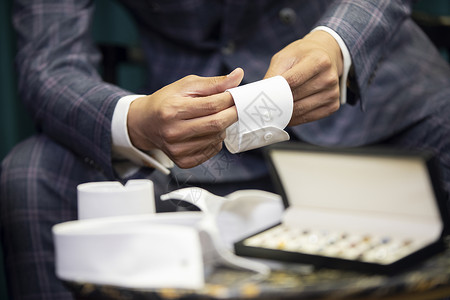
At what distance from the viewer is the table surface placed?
0.28 m

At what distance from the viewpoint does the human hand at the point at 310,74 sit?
358 mm

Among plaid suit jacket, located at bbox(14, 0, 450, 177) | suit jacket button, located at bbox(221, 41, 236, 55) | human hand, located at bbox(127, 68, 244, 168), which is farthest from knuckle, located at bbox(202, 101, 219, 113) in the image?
A: suit jacket button, located at bbox(221, 41, 236, 55)

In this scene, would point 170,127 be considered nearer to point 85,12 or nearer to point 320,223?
point 320,223

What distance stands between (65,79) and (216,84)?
0.25 metres

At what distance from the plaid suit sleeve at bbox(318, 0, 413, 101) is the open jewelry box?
7cm

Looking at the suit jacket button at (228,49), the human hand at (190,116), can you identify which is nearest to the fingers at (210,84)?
the human hand at (190,116)

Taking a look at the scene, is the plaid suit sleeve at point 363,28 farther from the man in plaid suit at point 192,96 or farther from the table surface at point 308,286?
the table surface at point 308,286

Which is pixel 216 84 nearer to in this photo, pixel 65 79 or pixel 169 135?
pixel 169 135

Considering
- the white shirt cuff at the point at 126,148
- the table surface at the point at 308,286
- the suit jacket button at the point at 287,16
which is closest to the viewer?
the table surface at the point at 308,286

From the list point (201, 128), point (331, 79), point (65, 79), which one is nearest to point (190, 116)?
point (201, 128)

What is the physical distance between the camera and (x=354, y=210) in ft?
1.45

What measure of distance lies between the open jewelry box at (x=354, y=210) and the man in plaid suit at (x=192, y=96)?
47mm

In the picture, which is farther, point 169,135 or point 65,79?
point 65,79

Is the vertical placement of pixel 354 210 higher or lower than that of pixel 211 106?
lower
